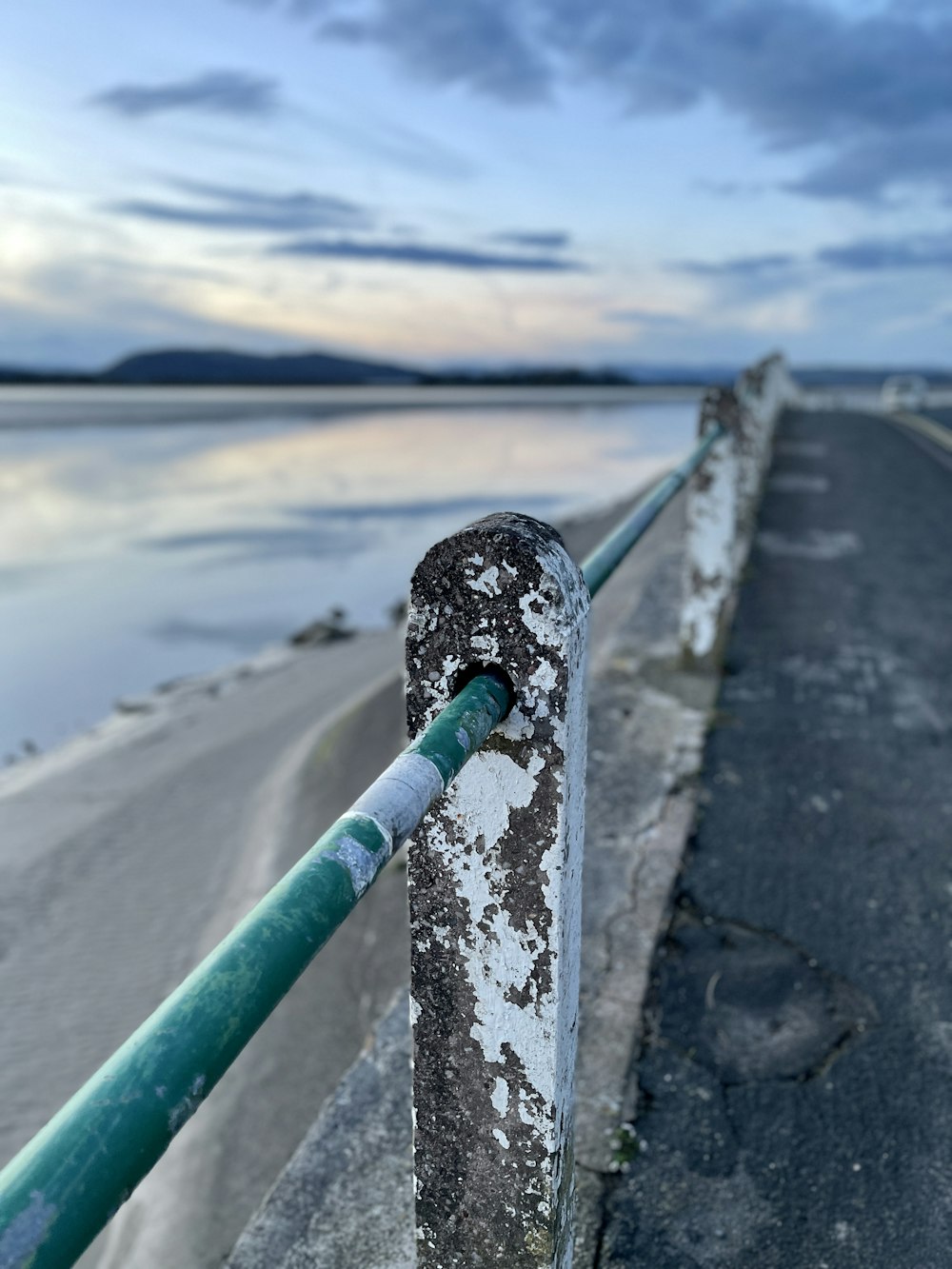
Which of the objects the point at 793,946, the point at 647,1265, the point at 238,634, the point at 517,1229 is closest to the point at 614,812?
the point at 793,946

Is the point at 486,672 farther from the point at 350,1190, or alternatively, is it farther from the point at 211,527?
the point at 211,527

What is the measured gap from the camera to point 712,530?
4727mm

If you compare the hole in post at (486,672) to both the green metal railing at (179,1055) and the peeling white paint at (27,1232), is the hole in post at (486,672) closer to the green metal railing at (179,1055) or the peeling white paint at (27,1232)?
the green metal railing at (179,1055)

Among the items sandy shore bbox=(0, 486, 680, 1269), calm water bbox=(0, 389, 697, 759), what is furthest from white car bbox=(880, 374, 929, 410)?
sandy shore bbox=(0, 486, 680, 1269)

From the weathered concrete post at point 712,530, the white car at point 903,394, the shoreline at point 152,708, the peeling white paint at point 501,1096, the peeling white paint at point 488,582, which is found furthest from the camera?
the white car at point 903,394

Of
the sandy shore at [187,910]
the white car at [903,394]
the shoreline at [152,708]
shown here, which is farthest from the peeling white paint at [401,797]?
the white car at [903,394]

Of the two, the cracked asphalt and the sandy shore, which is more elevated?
the cracked asphalt

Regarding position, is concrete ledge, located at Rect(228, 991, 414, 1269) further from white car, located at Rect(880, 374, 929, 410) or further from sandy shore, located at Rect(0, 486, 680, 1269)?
white car, located at Rect(880, 374, 929, 410)

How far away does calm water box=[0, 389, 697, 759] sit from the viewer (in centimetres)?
1614

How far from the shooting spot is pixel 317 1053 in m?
4.10

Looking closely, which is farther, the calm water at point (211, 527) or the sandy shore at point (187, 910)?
the calm water at point (211, 527)

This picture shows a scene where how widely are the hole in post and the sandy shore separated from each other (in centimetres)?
297

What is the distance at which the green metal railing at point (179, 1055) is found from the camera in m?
0.60

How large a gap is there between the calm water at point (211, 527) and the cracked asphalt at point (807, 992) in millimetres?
10263
